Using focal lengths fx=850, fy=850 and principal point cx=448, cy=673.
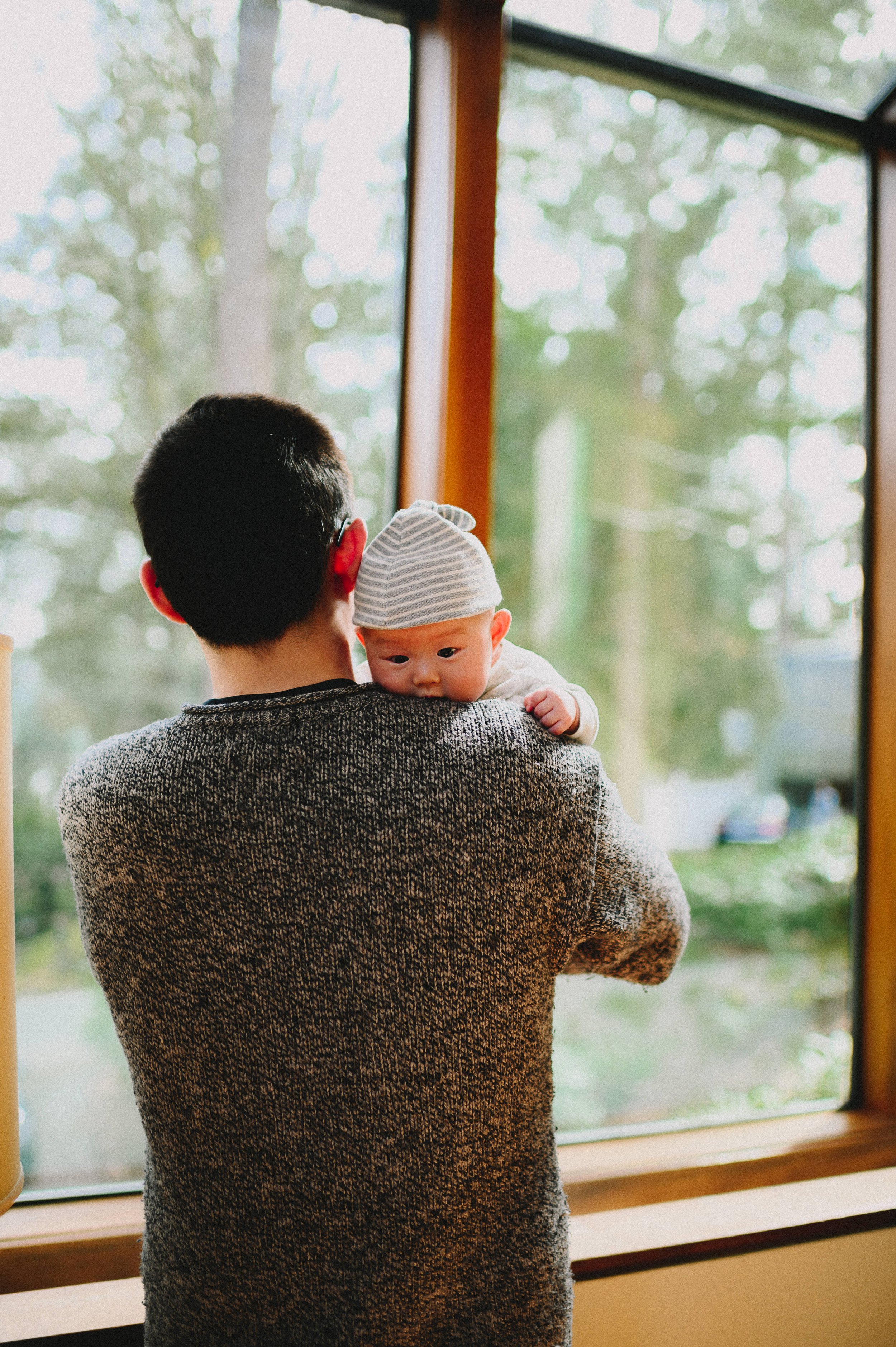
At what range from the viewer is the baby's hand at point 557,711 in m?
0.83

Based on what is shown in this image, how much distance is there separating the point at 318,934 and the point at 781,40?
229 centimetres

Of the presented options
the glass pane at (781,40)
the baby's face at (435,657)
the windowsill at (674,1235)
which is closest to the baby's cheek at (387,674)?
the baby's face at (435,657)

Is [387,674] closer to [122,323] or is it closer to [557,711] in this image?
[557,711]

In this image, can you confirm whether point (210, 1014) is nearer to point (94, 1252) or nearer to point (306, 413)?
point (306, 413)

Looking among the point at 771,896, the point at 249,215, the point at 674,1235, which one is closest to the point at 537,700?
the point at 674,1235

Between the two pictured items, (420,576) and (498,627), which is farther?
(498,627)

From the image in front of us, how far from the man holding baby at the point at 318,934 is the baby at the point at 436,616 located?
0.21 feet

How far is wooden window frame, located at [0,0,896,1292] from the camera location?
1390 millimetres

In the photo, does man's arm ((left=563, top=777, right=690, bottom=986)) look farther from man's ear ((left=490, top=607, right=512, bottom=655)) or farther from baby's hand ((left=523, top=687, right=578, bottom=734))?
man's ear ((left=490, top=607, right=512, bottom=655))

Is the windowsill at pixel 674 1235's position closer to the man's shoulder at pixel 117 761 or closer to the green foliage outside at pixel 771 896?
the man's shoulder at pixel 117 761

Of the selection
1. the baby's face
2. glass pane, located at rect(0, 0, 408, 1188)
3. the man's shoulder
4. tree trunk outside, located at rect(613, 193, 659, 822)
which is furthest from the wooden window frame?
→ tree trunk outside, located at rect(613, 193, 659, 822)

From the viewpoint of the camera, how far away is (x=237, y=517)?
738mm

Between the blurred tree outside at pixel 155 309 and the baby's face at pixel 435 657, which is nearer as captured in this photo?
the baby's face at pixel 435 657

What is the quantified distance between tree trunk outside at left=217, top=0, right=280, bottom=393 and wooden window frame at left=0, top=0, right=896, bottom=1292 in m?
0.21
